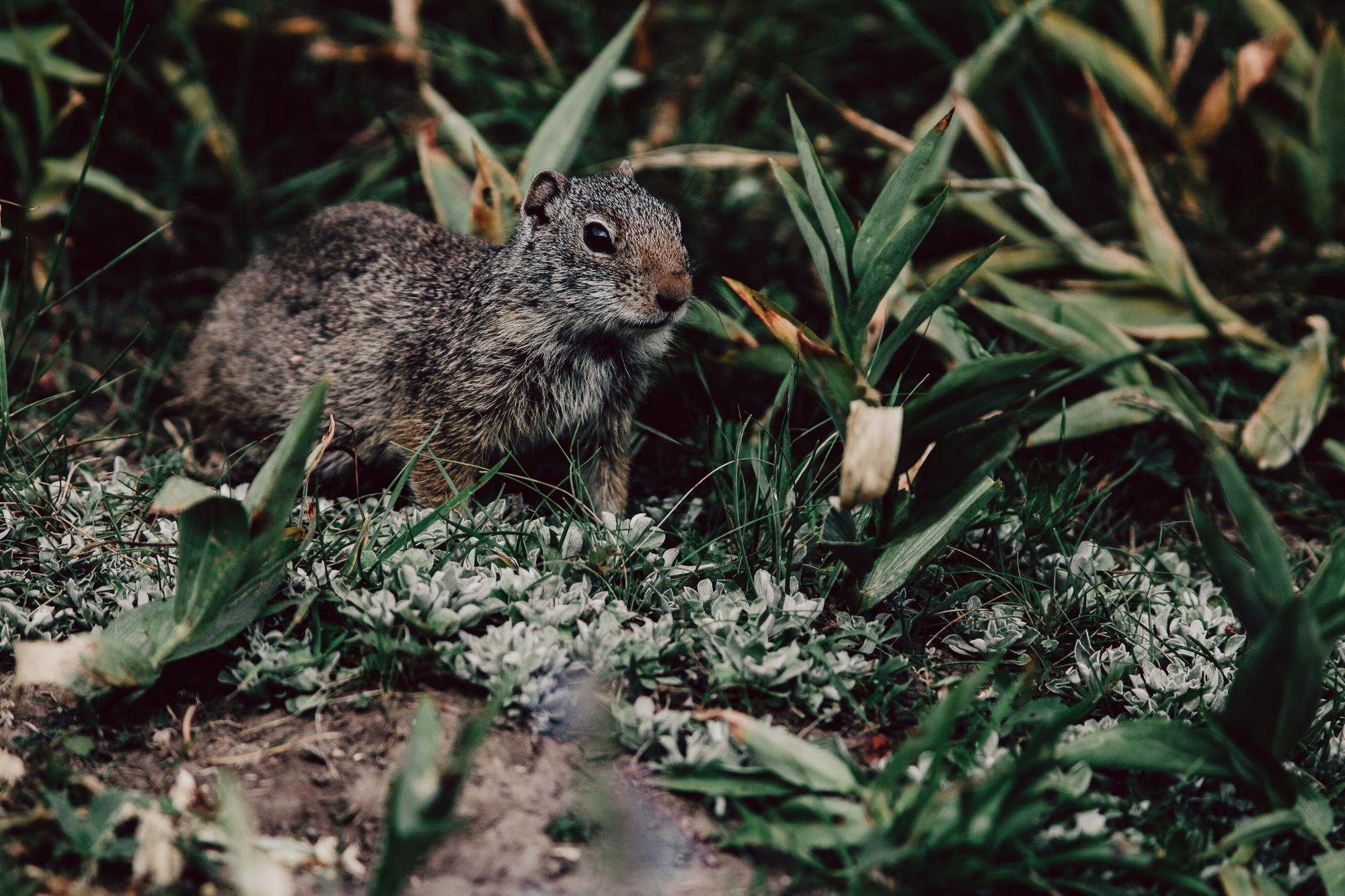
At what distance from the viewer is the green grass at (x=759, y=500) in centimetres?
242

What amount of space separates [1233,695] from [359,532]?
7.06 ft

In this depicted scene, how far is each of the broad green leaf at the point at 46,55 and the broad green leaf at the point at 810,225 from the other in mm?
2731

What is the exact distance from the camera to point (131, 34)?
192 inches

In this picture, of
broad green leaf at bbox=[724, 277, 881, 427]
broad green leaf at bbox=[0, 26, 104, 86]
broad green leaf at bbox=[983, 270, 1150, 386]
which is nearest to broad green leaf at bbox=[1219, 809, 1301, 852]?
broad green leaf at bbox=[724, 277, 881, 427]

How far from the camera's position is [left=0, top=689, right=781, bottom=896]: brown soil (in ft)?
7.68

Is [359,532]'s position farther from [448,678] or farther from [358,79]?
[358,79]

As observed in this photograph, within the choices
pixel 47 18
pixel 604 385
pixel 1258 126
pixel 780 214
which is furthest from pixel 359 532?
pixel 1258 126

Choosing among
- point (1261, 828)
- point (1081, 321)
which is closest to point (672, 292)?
point (1081, 321)

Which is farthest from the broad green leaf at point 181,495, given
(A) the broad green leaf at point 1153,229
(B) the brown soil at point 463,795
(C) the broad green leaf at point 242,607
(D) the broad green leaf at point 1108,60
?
(D) the broad green leaf at point 1108,60

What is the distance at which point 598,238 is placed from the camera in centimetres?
339

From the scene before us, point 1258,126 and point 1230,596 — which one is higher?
point 1258,126

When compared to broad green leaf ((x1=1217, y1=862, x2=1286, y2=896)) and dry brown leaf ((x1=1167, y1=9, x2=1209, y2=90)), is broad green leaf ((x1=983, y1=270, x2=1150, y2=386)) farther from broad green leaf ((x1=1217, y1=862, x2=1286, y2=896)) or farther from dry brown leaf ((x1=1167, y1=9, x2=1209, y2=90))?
broad green leaf ((x1=1217, y1=862, x2=1286, y2=896))

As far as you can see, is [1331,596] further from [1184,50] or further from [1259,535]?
[1184,50]

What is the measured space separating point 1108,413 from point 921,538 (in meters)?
1.30
